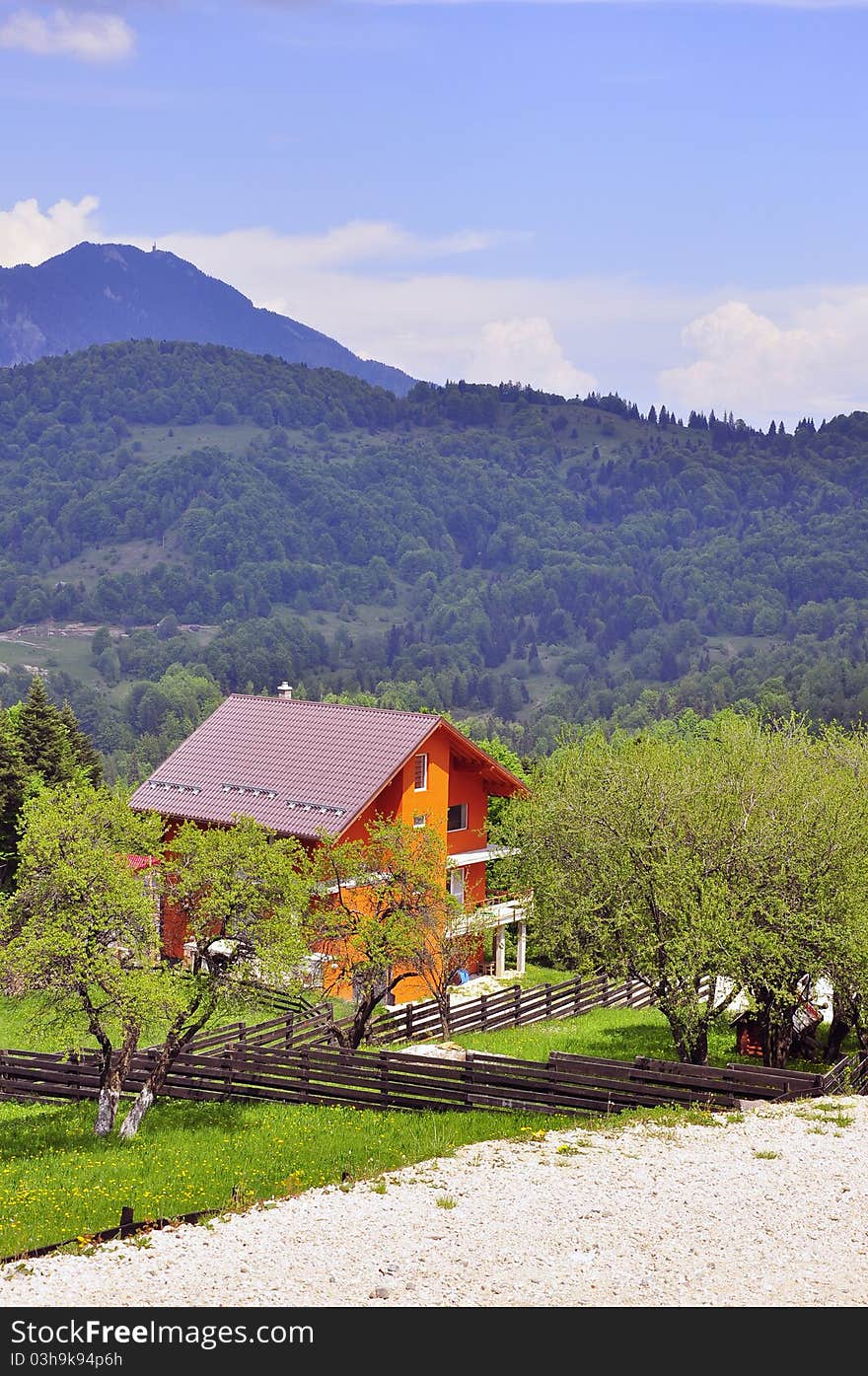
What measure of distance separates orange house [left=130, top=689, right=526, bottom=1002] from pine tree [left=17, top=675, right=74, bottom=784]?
34.7 ft

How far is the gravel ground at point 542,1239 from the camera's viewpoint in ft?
53.4

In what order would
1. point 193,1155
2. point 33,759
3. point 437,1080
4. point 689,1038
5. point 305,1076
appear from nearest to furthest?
point 193,1155
point 437,1080
point 305,1076
point 689,1038
point 33,759

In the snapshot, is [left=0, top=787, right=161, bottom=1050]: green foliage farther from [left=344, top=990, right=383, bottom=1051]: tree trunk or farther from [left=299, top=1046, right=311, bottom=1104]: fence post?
[left=344, top=990, right=383, bottom=1051]: tree trunk

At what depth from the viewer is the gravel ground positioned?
53.4 feet

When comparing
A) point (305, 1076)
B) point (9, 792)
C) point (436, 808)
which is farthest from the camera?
point (9, 792)

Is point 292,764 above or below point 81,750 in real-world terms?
above

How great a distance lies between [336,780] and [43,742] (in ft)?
63.8

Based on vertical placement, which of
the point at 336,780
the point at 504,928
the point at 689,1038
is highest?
the point at 336,780

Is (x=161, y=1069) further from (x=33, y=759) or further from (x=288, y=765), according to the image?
(x=33, y=759)

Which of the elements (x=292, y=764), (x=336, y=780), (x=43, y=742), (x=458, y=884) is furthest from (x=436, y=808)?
(x=43, y=742)

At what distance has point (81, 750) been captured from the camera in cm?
6538

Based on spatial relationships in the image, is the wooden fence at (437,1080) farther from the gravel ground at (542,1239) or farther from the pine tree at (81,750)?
the pine tree at (81,750)

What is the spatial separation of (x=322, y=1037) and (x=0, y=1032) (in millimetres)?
10678

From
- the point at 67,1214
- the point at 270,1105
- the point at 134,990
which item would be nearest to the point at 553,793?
the point at 270,1105
